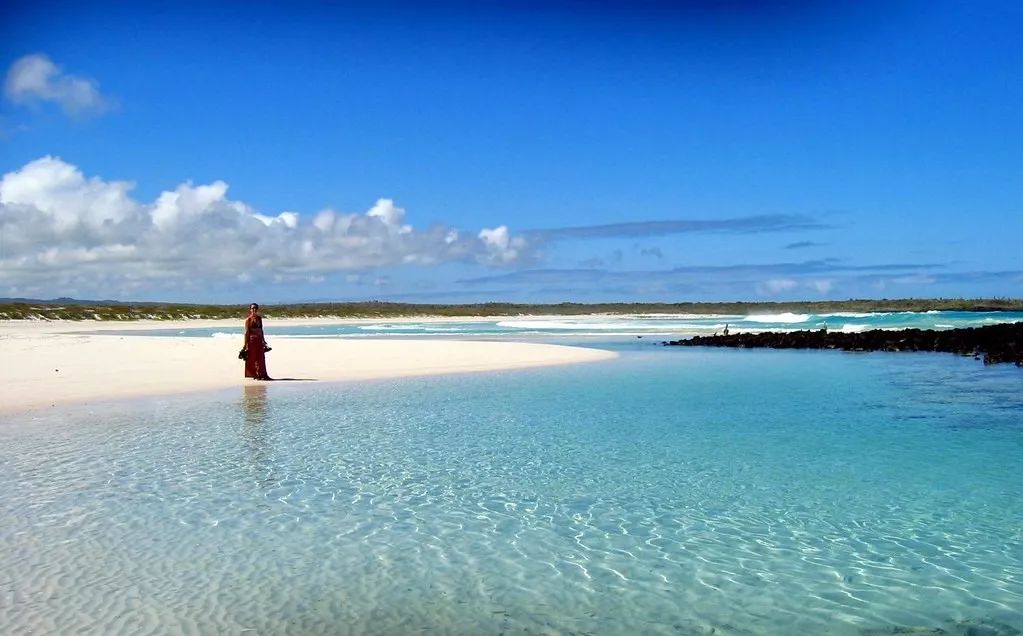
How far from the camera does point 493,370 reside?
25391 millimetres

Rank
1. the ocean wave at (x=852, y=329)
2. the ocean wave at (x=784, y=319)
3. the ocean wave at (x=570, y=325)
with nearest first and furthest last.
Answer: the ocean wave at (x=852, y=329)
the ocean wave at (x=570, y=325)
the ocean wave at (x=784, y=319)

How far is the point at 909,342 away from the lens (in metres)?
37.0

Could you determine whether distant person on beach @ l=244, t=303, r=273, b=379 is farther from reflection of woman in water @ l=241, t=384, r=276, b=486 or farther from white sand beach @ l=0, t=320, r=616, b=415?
reflection of woman in water @ l=241, t=384, r=276, b=486

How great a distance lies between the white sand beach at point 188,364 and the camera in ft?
62.3

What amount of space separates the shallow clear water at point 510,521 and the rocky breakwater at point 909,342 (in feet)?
57.4

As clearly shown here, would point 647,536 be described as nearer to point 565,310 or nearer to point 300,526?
point 300,526

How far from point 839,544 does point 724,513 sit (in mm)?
1289

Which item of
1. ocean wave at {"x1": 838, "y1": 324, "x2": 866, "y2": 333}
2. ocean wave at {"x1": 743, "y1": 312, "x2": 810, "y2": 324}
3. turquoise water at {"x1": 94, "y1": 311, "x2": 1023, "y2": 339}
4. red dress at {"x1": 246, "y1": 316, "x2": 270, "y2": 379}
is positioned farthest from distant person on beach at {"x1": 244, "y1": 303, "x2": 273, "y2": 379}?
ocean wave at {"x1": 743, "y1": 312, "x2": 810, "y2": 324}

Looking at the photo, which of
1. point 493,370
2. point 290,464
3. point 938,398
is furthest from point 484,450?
point 493,370

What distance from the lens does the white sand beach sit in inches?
747

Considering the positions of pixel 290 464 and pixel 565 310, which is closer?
pixel 290 464

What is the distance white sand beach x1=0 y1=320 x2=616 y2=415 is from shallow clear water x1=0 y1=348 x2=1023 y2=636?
150 inches

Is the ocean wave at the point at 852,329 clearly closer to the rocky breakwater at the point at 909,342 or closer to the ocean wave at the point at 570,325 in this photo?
the rocky breakwater at the point at 909,342

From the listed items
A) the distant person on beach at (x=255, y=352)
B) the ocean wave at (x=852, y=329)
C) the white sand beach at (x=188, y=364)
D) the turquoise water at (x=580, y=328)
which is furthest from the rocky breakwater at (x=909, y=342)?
the distant person on beach at (x=255, y=352)
